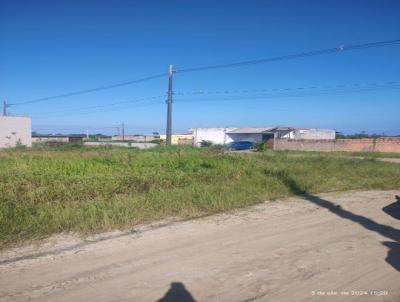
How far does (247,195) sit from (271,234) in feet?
11.3

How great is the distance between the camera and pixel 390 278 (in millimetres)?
4562

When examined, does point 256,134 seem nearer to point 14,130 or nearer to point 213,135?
point 213,135

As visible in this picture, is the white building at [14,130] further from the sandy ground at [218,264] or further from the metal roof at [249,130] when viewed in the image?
the sandy ground at [218,264]

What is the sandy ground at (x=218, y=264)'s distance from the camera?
4137 millimetres

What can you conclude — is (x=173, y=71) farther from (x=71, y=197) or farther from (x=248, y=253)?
(x=248, y=253)

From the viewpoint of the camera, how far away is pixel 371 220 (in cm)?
783

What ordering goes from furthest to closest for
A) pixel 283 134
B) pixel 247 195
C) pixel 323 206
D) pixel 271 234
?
pixel 283 134
pixel 247 195
pixel 323 206
pixel 271 234

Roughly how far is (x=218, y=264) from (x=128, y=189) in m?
5.31

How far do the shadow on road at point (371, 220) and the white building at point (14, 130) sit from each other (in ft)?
144

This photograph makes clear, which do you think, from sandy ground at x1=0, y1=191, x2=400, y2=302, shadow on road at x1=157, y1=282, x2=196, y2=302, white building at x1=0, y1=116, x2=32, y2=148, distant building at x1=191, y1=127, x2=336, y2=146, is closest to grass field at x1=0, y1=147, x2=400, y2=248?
sandy ground at x1=0, y1=191, x2=400, y2=302

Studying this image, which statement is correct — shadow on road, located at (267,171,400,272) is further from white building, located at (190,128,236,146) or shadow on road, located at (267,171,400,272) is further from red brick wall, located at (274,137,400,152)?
white building, located at (190,128,236,146)

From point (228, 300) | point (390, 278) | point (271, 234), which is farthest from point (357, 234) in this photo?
point (228, 300)

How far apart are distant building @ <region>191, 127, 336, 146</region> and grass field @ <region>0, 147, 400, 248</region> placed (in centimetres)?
4124

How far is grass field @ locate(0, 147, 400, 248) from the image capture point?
6.89m
